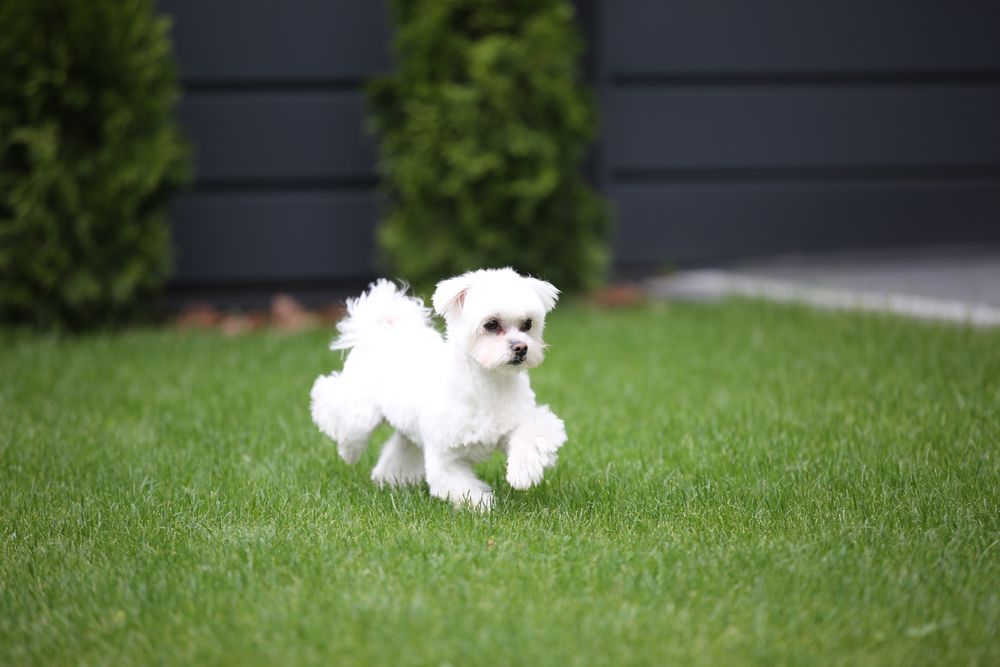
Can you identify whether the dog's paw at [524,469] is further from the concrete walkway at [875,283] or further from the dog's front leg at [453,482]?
the concrete walkway at [875,283]

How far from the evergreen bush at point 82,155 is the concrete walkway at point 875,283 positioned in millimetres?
3763

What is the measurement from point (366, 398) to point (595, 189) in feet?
16.9

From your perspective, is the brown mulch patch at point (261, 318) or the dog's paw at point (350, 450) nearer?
the dog's paw at point (350, 450)

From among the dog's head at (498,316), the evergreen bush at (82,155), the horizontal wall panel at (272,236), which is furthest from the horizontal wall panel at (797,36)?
the dog's head at (498,316)

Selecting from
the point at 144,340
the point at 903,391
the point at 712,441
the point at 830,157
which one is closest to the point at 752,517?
the point at 712,441

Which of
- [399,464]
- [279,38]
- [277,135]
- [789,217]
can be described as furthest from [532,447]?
[789,217]

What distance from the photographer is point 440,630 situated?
8.97ft

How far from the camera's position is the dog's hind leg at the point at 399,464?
13.5 ft

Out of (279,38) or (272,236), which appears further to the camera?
(272,236)

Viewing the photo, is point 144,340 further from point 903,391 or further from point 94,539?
point 903,391

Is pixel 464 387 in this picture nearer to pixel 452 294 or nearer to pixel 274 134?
pixel 452 294

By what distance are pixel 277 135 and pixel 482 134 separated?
166cm

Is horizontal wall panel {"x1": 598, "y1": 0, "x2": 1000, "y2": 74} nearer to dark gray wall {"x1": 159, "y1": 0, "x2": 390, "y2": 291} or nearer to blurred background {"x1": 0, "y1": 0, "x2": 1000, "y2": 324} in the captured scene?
blurred background {"x1": 0, "y1": 0, "x2": 1000, "y2": 324}

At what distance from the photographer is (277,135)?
8398 mm
